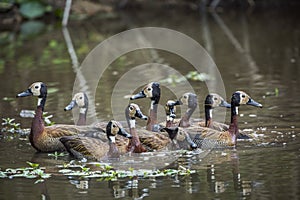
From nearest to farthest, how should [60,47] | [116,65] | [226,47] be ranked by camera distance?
1. [116,65]
2. [226,47]
3. [60,47]

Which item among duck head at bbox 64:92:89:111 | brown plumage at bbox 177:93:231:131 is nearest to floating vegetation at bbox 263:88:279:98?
brown plumage at bbox 177:93:231:131

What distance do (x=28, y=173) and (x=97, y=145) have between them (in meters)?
1.04

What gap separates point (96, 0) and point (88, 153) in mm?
22639

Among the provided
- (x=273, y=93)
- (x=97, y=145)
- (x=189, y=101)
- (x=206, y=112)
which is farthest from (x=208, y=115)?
(x=273, y=93)

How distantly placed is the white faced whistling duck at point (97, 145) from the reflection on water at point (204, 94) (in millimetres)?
191

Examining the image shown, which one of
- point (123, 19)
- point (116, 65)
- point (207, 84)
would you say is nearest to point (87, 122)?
point (207, 84)

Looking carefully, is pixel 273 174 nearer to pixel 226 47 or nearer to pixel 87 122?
pixel 87 122

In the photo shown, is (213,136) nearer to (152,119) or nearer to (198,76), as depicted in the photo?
(152,119)

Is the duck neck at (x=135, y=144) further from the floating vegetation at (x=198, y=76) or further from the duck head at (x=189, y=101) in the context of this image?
the floating vegetation at (x=198, y=76)

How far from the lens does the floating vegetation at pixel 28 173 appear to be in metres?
8.02

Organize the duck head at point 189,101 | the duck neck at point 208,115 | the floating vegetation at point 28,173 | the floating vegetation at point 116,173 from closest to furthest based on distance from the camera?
the floating vegetation at point 116,173 → the floating vegetation at point 28,173 → the duck neck at point 208,115 → the duck head at point 189,101

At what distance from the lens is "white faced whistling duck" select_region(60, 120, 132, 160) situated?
8.75 metres

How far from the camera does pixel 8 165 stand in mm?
8562

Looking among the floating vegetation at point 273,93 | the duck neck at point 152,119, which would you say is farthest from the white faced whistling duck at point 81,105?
A: the floating vegetation at point 273,93
